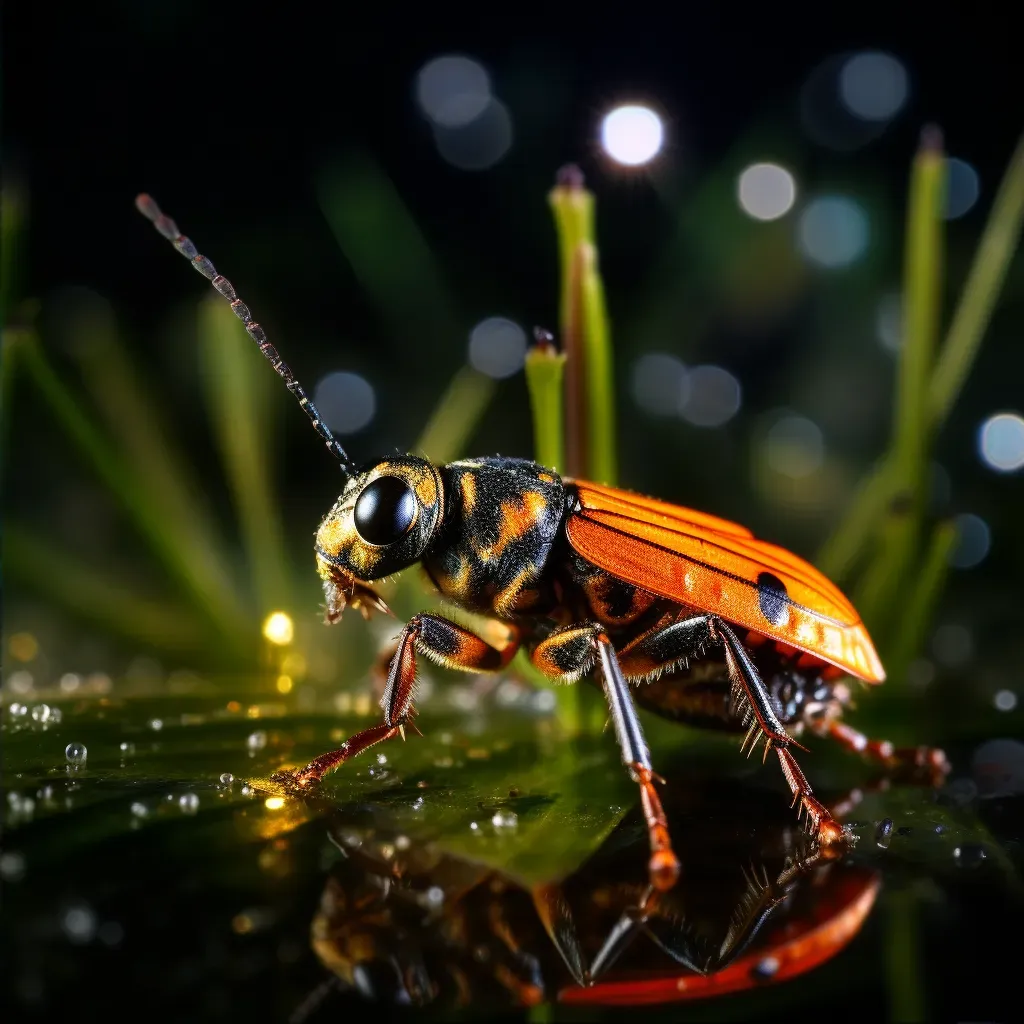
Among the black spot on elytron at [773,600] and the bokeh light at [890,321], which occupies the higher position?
the bokeh light at [890,321]

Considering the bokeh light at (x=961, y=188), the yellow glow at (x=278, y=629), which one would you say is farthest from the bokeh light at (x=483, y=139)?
the yellow glow at (x=278, y=629)

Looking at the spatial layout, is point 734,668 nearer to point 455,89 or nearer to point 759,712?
point 759,712

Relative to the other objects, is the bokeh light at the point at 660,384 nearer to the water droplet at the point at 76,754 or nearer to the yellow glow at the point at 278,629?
the yellow glow at the point at 278,629

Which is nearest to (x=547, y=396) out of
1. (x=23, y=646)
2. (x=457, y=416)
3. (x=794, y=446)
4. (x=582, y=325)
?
(x=582, y=325)

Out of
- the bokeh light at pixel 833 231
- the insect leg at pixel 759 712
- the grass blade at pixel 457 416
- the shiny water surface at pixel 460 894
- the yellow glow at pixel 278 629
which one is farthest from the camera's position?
the bokeh light at pixel 833 231

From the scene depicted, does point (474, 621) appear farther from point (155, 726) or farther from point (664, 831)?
point (664, 831)

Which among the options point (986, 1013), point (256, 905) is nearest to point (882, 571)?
point (986, 1013)
